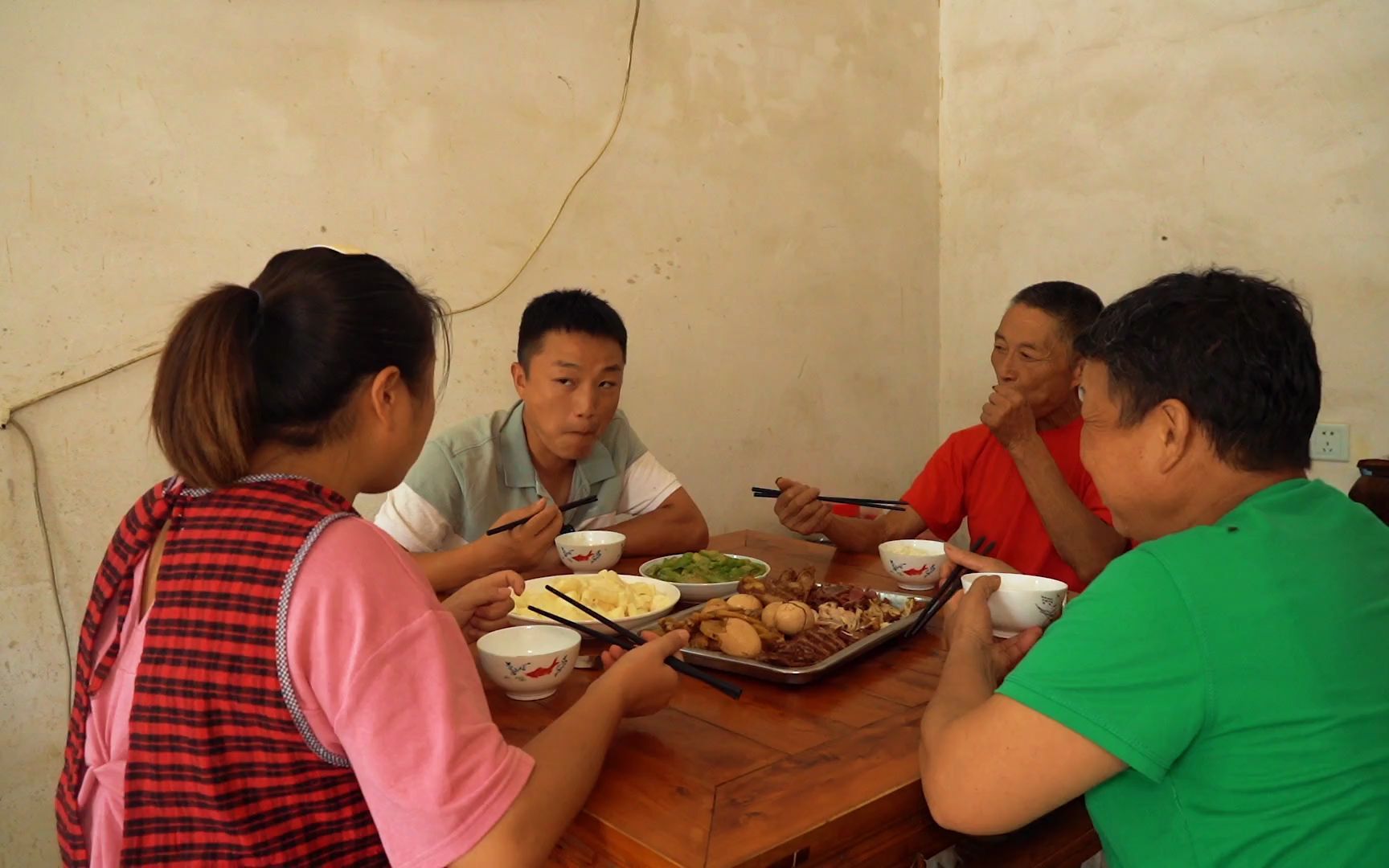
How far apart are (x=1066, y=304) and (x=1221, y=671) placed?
150cm

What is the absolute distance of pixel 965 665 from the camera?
4.06 ft

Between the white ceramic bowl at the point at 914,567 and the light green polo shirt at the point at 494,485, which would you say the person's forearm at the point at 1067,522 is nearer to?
the white ceramic bowl at the point at 914,567

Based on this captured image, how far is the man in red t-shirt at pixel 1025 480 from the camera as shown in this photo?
83.0 inches

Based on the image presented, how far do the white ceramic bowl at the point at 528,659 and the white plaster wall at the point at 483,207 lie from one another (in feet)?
4.81

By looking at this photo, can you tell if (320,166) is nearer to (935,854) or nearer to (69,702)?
(69,702)

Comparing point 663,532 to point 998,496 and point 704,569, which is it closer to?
point 704,569

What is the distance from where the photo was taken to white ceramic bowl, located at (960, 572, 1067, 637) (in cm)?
148

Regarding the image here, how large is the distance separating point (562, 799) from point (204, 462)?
1.69 ft

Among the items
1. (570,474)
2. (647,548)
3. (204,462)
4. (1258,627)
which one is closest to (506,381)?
(570,474)

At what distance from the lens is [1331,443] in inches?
116

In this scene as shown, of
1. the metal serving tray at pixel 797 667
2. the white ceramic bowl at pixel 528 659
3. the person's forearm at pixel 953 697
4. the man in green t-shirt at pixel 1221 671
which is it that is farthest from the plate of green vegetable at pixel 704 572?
the man in green t-shirt at pixel 1221 671

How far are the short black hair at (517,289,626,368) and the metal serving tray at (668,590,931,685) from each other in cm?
89

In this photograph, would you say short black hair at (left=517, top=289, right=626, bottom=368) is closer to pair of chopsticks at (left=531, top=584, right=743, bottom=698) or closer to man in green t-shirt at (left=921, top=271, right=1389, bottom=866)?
pair of chopsticks at (left=531, top=584, right=743, bottom=698)

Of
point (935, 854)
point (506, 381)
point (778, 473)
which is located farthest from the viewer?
point (778, 473)
